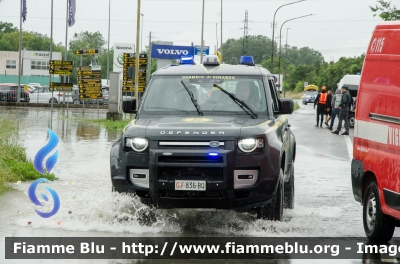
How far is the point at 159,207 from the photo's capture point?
953cm

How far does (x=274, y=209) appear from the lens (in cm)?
981

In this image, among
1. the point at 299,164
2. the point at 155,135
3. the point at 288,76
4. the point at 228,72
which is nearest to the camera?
the point at 155,135

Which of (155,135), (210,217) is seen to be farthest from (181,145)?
(210,217)

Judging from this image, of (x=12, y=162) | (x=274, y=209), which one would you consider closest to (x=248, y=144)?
(x=274, y=209)

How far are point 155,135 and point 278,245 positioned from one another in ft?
6.07

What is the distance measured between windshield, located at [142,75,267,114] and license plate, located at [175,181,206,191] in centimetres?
159

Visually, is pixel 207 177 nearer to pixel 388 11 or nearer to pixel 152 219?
pixel 152 219

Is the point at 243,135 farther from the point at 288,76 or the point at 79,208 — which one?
the point at 288,76

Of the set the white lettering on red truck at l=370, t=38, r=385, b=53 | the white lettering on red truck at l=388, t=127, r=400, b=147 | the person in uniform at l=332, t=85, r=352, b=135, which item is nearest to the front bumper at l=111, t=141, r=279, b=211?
the white lettering on red truck at l=388, t=127, r=400, b=147

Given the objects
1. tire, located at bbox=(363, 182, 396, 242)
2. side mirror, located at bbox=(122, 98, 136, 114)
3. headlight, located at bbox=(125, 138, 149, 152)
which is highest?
side mirror, located at bbox=(122, 98, 136, 114)

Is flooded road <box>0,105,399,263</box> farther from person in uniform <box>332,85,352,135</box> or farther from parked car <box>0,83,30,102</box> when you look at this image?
parked car <box>0,83,30,102</box>

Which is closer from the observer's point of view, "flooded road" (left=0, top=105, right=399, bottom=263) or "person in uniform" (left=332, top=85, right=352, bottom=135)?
"flooded road" (left=0, top=105, right=399, bottom=263)

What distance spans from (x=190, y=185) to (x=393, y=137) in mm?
2239

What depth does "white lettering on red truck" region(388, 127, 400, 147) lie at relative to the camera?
8602mm
